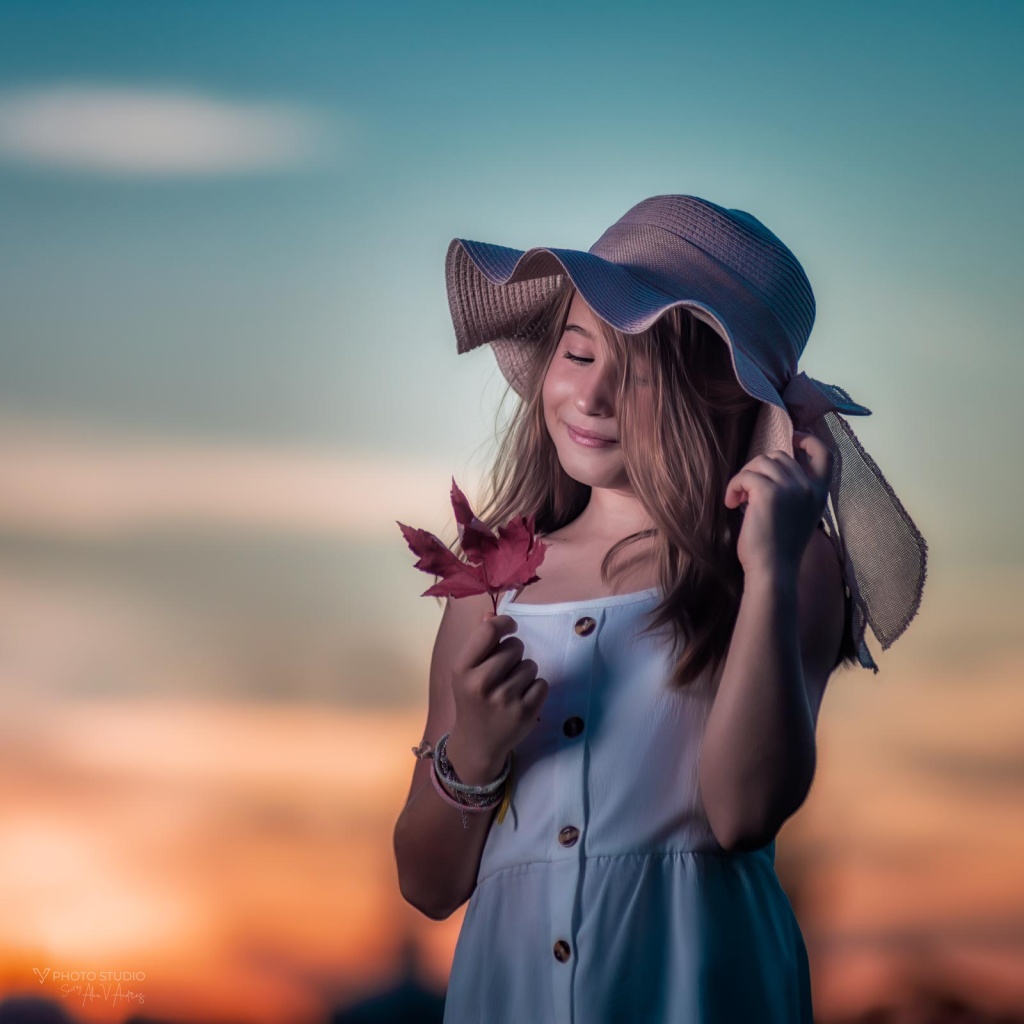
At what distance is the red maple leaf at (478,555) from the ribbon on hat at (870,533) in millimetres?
371

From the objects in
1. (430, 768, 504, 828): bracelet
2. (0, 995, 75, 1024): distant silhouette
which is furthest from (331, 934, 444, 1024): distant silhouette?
(430, 768, 504, 828): bracelet

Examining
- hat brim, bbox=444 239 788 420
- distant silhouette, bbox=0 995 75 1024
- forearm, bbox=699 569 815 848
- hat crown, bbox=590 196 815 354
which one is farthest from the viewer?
distant silhouette, bbox=0 995 75 1024

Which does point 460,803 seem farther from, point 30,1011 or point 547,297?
point 30,1011

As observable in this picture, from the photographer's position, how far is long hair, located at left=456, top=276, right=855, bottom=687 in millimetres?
1387

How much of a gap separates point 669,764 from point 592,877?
0.43 ft

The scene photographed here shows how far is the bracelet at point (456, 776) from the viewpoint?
137 centimetres

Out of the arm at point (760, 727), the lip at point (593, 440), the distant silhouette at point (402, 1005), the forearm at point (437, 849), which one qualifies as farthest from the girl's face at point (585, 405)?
the distant silhouette at point (402, 1005)

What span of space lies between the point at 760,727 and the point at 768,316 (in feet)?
1.54

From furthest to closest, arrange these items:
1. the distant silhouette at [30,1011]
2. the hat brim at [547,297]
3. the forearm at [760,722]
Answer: the distant silhouette at [30,1011] < the hat brim at [547,297] < the forearm at [760,722]

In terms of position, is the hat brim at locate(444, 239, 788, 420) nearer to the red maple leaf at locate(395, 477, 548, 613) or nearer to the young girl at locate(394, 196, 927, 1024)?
the young girl at locate(394, 196, 927, 1024)

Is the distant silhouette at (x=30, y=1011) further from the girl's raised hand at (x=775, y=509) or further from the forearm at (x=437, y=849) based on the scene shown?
the girl's raised hand at (x=775, y=509)

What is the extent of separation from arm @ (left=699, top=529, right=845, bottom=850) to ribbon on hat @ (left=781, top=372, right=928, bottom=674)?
225mm

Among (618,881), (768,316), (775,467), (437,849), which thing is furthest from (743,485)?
(437,849)

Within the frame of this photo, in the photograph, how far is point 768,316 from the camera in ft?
4.82
